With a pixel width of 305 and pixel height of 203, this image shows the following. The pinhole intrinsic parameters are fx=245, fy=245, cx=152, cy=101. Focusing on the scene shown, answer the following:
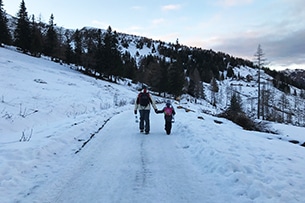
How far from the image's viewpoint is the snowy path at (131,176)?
4.64 m

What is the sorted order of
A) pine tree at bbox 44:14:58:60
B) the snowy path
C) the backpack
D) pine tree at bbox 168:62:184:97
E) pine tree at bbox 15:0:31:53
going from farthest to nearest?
1. pine tree at bbox 44:14:58:60
2. pine tree at bbox 168:62:184:97
3. pine tree at bbox 15:0:31:53
4. the backpack
5. the snowy path

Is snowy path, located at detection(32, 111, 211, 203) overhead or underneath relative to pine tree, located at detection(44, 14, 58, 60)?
underneath

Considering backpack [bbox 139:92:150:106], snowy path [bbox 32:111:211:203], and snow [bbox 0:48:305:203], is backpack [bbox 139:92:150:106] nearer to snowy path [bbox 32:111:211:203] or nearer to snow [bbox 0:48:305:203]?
snow [bbox 0:48:305:203]

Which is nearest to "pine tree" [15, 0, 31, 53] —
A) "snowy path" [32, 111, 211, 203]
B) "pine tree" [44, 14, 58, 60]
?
"pine tree" [44, 14, 58, 60]

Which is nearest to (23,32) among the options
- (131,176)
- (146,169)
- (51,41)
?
(51,41)

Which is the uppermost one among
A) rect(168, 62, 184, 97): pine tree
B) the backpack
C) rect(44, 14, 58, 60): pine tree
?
rect(44, 14, 58, 60): pine tree

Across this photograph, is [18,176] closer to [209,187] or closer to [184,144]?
[209,187]

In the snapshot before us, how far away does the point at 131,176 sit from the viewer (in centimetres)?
565

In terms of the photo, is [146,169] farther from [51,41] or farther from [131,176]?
[51,41]

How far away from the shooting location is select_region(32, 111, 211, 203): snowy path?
4645 millimetres

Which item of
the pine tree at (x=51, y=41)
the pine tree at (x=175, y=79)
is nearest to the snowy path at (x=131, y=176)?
the pine tree at (x=175, y=79)

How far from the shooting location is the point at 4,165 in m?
5.95

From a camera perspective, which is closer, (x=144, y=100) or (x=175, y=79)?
(x=144, y=100)

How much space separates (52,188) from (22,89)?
18.3 m
